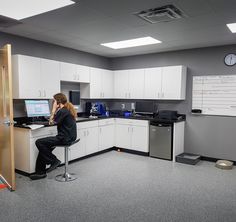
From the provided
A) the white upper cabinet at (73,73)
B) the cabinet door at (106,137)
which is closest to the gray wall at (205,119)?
the cabinet door at (106,137)

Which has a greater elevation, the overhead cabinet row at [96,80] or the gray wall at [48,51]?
the gray wall at [48,51]

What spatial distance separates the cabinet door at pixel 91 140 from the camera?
495cm

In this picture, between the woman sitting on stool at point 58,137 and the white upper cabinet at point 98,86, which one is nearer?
the woman sitting on stool at point 58,137

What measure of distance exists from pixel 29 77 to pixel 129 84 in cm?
266

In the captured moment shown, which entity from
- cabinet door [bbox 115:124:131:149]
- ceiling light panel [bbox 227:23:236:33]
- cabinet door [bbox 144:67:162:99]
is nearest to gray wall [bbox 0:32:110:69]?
cabinet door [bbox 144:67:162:99]

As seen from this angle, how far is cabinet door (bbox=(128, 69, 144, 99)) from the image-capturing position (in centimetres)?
566

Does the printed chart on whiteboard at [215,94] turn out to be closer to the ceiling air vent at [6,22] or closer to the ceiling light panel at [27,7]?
the ceiling light panel at [27,7]

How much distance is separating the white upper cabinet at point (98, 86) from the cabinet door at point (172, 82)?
5.00ft

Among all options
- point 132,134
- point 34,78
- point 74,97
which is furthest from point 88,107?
point 34,78

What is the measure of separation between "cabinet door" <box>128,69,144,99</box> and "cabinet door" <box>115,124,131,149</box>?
0.86m

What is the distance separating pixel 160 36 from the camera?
412cm

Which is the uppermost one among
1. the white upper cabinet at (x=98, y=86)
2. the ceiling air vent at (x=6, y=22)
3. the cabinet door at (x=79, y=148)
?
the ceiling air vent at (x=6, y=22)

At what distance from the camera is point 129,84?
19.3 feet

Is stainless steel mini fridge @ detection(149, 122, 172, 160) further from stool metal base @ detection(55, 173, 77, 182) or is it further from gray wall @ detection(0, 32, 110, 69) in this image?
gray wall @ detection(0, 32, 110, 69)
